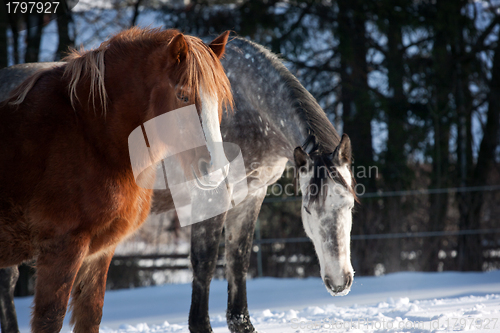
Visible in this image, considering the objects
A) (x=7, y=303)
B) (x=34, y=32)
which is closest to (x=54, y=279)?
(x=7, y=303)

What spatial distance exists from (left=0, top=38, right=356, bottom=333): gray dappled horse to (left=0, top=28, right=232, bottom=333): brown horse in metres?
0.82

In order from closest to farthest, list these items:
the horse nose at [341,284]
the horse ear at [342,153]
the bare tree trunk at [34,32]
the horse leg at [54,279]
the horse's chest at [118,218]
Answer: the horse leg at [54,279], the horse's chest at [118,218], the horse nose at [341,284], the horse ear at [342,153], the bare tree trunk at [34,32]

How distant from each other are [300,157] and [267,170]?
0.90 metres

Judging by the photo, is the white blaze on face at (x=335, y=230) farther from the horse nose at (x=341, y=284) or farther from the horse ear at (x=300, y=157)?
the horse ear at (x=300, y=157)

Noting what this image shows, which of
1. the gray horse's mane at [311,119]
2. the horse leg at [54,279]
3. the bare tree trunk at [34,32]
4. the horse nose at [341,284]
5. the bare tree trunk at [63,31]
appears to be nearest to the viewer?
the horse leg at [54,279]

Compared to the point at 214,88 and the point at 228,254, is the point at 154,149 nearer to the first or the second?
the point at 214,88

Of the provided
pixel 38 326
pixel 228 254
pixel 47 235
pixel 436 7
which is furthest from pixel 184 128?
pixel 436 7

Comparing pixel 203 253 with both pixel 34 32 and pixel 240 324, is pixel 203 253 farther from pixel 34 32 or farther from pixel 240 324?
pixel 34 32

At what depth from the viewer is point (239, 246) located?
10.9ft

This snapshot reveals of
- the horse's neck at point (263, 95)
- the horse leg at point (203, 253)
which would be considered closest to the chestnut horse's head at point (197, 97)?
the horse's neck at point (263, 95)

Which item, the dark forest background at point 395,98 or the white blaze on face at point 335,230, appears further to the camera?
the dark forest background at point 395,98

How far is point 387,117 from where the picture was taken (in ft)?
23.2

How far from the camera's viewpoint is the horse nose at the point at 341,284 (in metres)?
2.23

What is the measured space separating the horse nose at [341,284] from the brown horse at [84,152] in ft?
3.51
